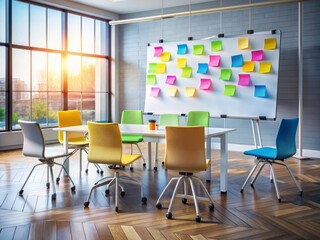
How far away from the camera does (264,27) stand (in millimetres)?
7660

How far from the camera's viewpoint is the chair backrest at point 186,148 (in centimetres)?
370

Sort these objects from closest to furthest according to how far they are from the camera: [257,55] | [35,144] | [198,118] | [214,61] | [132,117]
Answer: [35,144] < [198,118] < [132,117] < [257,55] < [214,61]

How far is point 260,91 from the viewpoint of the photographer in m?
6.55

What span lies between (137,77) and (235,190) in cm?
571

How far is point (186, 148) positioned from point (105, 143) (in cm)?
88

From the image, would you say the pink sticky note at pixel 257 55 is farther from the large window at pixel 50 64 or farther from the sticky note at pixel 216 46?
the large window at pixel 50 64

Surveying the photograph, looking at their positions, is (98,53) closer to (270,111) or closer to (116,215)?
(270,111)

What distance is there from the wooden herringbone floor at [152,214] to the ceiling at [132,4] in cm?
474

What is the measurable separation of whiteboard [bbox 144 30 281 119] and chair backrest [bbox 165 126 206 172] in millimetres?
3121

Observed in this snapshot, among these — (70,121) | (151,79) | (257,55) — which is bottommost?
(70,121)

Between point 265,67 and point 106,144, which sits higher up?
point 265,67

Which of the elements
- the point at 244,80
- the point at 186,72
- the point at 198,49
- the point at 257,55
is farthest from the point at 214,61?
the point at 257,55

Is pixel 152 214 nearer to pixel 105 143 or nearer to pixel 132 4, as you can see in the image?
pixel 105 143

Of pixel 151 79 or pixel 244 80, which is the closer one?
pixel 244 80
